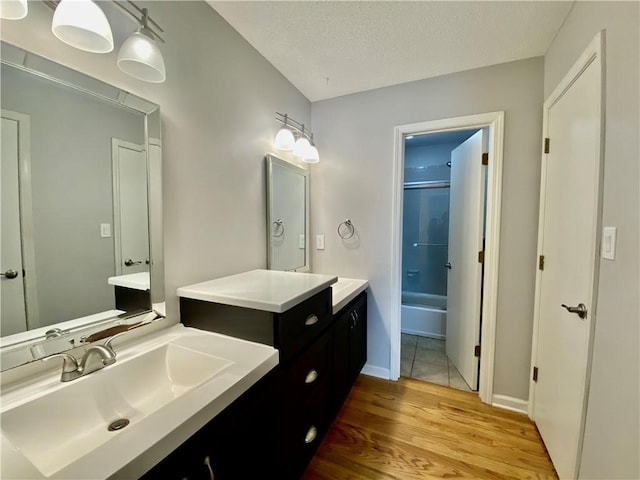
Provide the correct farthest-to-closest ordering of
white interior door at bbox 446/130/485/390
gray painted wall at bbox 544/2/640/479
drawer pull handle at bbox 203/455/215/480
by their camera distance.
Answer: white interior door at bbox 446/130/485/390 < gray painted wall at bbox 544/2/640/479 < drawer pull handle at bbox 203/455/215/480

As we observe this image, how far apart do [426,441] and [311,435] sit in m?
0.79

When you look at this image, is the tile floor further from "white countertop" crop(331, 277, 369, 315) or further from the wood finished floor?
"white countertop" crop(331, 277, 369, 315)

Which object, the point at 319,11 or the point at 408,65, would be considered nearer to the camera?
the point at 319,11

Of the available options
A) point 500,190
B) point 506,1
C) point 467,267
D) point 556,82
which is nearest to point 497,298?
point 467,267

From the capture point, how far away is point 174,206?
1.23 metres

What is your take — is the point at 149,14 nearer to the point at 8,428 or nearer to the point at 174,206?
the point at 174,206

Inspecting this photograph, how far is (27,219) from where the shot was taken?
80cm

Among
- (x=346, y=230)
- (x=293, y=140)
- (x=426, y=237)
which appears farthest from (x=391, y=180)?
(x=426, y=237)

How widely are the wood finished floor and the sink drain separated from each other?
41.2 inches

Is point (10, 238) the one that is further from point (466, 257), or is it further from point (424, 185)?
point (424, 185)

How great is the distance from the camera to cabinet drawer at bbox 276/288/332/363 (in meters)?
1.05

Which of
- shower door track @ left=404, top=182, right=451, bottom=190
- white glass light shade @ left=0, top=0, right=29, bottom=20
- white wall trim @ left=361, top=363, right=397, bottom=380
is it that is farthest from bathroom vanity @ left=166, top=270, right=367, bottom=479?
shower door track @ left=404, top=182, right=451, bottom=190

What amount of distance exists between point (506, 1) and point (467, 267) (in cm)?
168

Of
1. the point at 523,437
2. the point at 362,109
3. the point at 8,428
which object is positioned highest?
the point at 362,109
